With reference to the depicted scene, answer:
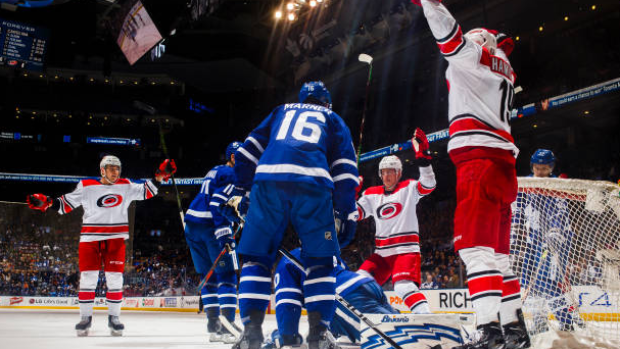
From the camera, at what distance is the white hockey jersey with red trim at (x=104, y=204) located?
16.1 feet

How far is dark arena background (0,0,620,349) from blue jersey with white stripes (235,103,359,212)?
1484 mm

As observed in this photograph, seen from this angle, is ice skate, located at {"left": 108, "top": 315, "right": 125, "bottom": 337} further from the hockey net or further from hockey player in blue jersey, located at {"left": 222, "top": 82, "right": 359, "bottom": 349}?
the hockey net

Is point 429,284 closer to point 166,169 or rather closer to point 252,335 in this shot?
point 166,169

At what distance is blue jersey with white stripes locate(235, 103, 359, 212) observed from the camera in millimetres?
2621

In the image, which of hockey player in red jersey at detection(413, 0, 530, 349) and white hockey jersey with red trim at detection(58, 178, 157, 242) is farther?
white hockey jersey with red trim at detection(58, 178, 157, 242)

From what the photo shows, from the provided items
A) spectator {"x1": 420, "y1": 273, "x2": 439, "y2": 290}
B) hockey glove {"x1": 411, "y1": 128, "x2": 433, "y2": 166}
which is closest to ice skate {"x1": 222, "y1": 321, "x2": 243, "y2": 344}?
hockey glove {"x1": 411, "y1": 128, "x2": 433, "y2": 166}

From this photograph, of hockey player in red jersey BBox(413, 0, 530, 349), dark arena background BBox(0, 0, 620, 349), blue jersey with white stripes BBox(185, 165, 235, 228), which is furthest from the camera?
dark arena background BBox(0, 0, 620, 349)

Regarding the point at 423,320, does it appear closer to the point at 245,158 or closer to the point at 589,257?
the point at 245,158

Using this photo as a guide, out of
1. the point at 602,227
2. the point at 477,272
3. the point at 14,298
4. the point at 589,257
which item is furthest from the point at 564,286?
the point at 14,298

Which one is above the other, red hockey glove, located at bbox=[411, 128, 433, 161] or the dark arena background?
the dark arena background

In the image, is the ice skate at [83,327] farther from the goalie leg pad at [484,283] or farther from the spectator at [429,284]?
the spectator at [429,284]

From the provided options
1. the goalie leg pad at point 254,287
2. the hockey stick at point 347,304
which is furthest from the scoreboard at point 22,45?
the goalie leg pad at point 254,287

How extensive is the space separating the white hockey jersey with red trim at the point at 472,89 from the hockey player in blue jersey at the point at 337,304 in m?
0.98

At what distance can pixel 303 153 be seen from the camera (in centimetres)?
266
